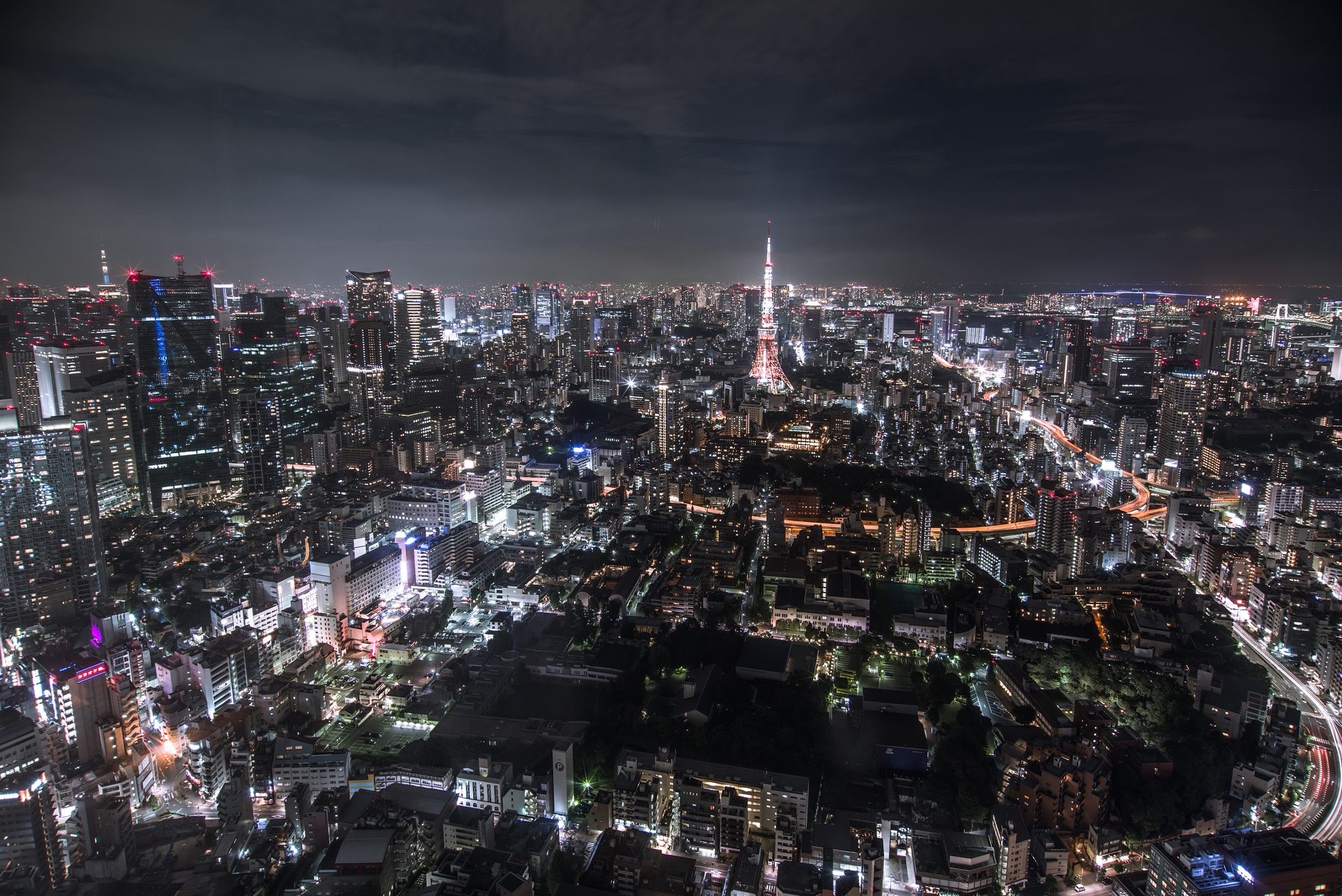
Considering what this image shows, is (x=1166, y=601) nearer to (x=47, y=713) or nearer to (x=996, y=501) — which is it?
(x=996, y=501)

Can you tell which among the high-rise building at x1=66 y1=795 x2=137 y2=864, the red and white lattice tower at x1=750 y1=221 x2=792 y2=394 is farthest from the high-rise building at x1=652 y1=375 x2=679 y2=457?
the high-rise building at x1=66 y1=795 x2=137 y2=864

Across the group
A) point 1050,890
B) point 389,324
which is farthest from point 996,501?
point 389,324

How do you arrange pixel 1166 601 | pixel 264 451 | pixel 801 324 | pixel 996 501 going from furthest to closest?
pixel 801 324
pixel 264 451
pixel 996 501
pixel 1166 601

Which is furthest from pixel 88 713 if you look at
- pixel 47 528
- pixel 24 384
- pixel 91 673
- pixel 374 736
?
pixel 24 384

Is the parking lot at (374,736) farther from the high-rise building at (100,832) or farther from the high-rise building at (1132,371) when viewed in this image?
the high-rise building at (1132,371)

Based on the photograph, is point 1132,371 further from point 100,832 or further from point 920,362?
point 100,832

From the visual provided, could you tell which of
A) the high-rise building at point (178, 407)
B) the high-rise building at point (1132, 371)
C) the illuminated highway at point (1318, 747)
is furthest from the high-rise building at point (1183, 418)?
the high-rise building at point (178, 407)

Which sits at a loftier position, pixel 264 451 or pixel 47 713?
pixel 264 451
